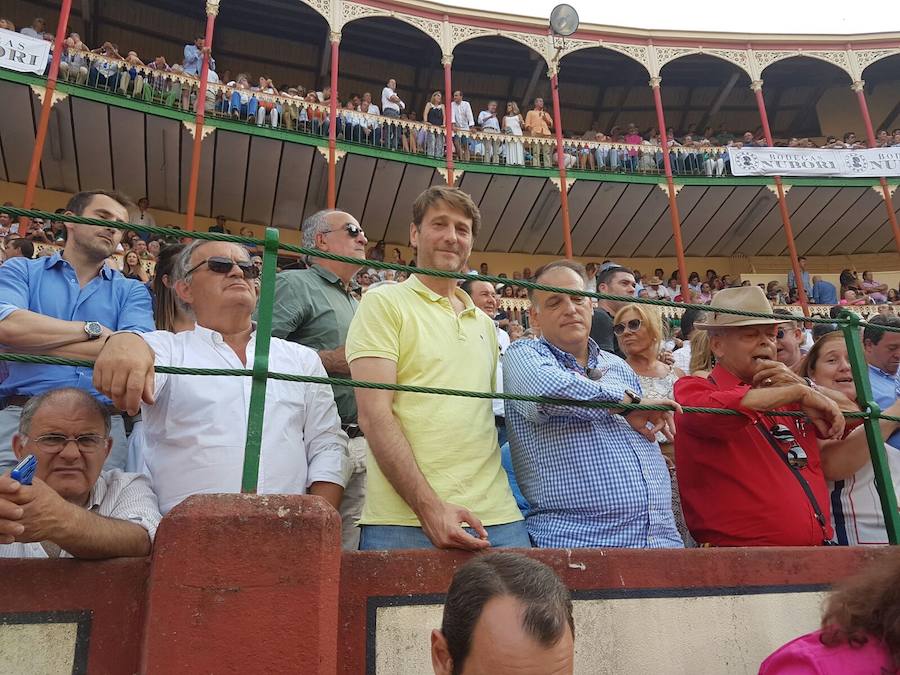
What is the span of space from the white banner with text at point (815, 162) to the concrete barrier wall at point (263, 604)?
45.8 feet

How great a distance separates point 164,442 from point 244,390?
0.26m

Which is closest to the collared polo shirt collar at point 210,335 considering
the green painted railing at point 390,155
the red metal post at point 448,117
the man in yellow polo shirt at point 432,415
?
the man in yellow polo shirt at point 432,415

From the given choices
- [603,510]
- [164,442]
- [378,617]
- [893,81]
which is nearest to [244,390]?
[164,442]

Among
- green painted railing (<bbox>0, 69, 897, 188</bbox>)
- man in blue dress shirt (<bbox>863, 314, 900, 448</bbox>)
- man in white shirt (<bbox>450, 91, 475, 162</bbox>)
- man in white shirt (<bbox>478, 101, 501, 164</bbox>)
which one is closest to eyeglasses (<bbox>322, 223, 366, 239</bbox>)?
man in blue dress shirt (<bbox>863, 314, 900, 448</bbox>)

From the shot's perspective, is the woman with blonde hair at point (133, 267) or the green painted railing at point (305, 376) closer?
the green painted railing at point (305, 376)

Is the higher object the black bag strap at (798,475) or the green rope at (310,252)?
the green rope at (310,252)

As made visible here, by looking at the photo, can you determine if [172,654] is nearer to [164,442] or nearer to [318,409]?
[164,442]

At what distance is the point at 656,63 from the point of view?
14.2 metres

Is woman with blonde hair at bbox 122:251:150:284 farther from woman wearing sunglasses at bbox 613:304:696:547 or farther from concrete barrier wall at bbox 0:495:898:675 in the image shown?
concrete barrier wall at bbox 0:495:898:675

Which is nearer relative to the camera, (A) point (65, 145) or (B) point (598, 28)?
(A) point (65, 145)

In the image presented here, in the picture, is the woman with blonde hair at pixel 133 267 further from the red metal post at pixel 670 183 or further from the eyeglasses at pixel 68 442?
the red metal post at pixel 670 183

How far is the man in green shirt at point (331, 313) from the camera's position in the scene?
7.73ft

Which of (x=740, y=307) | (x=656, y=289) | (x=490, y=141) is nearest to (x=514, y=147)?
(x=490, y=141)

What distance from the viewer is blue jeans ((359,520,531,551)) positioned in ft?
5.95
